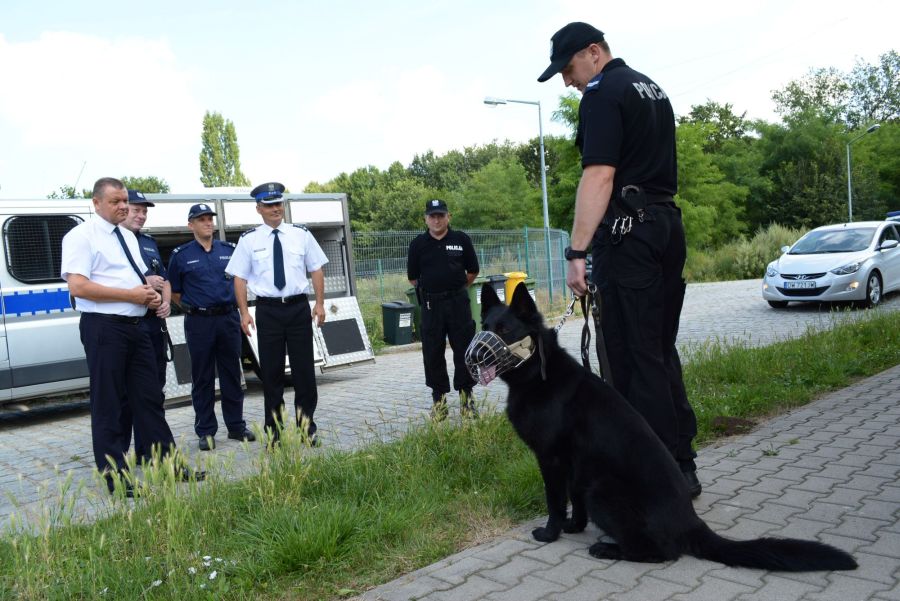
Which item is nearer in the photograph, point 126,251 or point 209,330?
point 126,251

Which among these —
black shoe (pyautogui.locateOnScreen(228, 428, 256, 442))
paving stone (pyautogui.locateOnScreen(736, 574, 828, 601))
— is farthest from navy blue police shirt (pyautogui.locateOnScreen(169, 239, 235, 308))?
paving stone (pyautogui.locateOnScreen(736, 574, 828, 601))

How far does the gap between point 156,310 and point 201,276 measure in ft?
4.85

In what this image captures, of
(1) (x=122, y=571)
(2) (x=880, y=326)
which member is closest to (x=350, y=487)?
Answer: (1) (x=122, y=571)

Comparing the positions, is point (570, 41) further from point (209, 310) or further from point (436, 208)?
point (209, 310)

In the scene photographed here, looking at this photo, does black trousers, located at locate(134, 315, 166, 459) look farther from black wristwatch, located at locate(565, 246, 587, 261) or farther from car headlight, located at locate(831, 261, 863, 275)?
car headlight, located at locate(831, 261, 863, 275)

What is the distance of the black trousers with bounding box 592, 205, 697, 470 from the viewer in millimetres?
3482

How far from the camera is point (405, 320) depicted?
1349cm

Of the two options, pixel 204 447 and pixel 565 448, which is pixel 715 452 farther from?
pixel 204 447

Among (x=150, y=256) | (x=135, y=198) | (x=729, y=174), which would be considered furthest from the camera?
(x=729, y=174)

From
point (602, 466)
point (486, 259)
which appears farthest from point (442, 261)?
point (486, 259)

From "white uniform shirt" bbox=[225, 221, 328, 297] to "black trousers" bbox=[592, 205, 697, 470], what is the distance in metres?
3.16

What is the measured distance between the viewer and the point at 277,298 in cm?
591

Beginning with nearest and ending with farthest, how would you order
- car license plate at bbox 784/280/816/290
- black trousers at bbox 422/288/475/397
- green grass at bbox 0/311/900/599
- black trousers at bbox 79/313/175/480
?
green grass at bbox 0/311/900/599
black trousers at bbox 79/313/175/480
black trousers at bbox 422/288/475/397
car license plate at bbox 784/280/816/290

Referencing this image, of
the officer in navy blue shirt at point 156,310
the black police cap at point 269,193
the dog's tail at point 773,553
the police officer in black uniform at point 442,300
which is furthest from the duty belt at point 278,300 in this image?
the dog's tail at point 773,553
